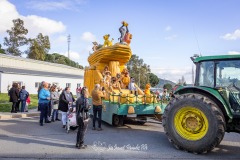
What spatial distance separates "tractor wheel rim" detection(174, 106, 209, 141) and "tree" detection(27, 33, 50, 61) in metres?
53.3

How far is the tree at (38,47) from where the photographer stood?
56.4 metres

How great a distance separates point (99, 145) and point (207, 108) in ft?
9.68

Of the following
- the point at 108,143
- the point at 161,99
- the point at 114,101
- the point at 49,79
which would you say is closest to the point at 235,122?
the point at 108,143

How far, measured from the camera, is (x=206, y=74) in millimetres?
6621

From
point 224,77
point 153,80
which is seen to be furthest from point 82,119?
point 153,80

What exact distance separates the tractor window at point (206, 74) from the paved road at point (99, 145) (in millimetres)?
1698

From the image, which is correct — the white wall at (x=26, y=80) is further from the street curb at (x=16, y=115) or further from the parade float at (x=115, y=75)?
the parade float at (x=115, y=75)

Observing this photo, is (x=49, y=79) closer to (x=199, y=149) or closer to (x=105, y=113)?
(x=105, y=113)

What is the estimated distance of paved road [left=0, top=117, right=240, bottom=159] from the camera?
6047 millimetres

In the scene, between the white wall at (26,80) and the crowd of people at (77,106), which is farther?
the white wall at (26,80)

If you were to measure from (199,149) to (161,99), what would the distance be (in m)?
4.23

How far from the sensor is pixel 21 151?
20.8 ft

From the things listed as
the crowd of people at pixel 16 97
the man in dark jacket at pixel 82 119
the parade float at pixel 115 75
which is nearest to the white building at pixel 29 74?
the crowd of people at pixel 16 97

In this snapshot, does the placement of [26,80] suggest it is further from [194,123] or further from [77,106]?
[194,123]
